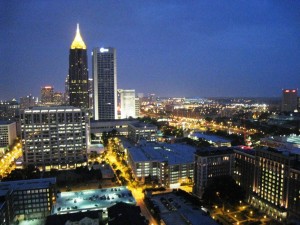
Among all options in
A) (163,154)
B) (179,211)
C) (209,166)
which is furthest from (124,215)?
(163,154)

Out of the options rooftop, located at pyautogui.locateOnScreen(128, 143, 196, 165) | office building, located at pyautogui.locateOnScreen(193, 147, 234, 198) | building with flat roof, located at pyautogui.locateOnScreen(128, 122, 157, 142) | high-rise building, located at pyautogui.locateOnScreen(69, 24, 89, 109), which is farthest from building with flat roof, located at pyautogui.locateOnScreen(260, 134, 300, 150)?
high-rise building, located at pyautogui.locateOnScreen(69, 24, 89, 109)

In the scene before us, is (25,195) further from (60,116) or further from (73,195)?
(60,116)

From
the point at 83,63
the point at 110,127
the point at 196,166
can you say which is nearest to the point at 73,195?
the point at 196,166

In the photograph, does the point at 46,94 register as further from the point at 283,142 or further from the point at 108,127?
the point at 283,142

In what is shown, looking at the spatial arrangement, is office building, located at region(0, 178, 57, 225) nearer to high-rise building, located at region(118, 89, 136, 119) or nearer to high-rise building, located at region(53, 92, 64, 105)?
high-rise building, located at region(118, 89, 136, 119)

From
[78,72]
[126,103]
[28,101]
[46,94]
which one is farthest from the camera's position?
[46,94]

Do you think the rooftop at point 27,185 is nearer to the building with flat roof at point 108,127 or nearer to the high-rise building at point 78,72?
the building with flat roof at point 108,127
